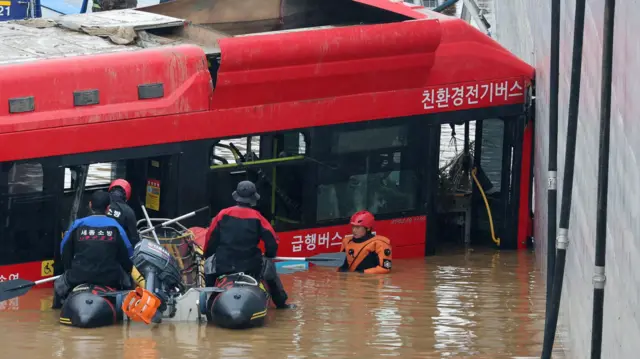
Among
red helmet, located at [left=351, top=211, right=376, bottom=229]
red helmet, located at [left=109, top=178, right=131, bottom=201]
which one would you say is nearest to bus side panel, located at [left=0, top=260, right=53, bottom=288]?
red helmet, located at [left=109, top=178, right=131, bottom=201]

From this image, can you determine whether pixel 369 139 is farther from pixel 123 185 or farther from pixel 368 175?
pixel 123 185

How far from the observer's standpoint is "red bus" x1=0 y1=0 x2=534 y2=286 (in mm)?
11750

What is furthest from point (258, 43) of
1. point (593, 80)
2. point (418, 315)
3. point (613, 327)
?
point (613, 327)

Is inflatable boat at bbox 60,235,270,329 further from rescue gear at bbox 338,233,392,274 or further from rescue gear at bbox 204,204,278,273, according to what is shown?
rescue gear at bbox 338,233,392,274

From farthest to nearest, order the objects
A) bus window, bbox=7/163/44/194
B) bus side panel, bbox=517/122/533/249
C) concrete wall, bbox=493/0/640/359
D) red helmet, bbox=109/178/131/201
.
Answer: bus side panel, bbox=517/122/533/249 < red helmet, bbox=109/178/131/201 < bus window, bbox=7/163/44/194 < concrete wall, bbox=493/0/640/359

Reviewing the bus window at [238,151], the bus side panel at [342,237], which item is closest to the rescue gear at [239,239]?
the bus window at [238,151]

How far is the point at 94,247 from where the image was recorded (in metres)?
10.9

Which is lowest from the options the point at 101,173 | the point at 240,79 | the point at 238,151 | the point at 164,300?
the point at 164,300

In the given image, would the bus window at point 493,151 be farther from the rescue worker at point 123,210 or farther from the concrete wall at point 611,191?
the rescue worker at point 123,210

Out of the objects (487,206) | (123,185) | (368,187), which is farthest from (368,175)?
(123,185)

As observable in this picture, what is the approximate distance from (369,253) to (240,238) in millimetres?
2288

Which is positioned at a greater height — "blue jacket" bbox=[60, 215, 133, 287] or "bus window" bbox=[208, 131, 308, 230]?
"bus window" bbox=[208, 131, 308, 230]

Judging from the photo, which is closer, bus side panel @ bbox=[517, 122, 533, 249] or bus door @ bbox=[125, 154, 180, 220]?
bus door @ bbox=[125, 154, 180, 220]

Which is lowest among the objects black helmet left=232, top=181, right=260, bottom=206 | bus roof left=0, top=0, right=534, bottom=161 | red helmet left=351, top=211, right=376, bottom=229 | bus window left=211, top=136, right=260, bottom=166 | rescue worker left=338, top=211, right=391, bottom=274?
rescue worker left=338, top=211, right=391, bottom=274
